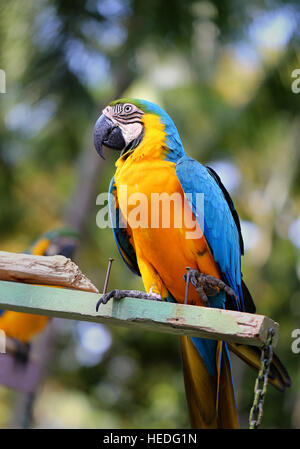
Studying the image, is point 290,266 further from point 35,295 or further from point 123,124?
point 35,295

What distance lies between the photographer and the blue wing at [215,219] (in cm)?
190

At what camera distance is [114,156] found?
→ 6988mm

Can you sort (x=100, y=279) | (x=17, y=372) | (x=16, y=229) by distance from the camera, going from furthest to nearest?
(x=100, y=279) < (x=16, y=229) < (x=17, y=372)

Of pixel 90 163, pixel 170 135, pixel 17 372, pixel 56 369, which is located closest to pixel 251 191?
pixel 90 163

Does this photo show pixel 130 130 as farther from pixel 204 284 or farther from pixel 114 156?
pixel 114 156

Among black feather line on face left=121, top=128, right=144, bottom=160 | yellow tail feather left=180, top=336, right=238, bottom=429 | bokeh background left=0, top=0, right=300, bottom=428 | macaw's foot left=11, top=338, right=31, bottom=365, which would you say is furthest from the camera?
bokeh background left=0, top=0, right=300, bottom=428

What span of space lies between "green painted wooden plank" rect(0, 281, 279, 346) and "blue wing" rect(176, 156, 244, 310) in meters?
0.47

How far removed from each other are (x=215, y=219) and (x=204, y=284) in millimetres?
279

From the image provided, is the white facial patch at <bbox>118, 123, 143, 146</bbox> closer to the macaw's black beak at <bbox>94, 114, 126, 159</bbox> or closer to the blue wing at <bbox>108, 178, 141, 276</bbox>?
the macaw's black beak at <bbox>94, 114, 126, 159</bbox>

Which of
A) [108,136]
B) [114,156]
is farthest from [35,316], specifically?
[114,156]

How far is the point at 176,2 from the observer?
5.65 meters

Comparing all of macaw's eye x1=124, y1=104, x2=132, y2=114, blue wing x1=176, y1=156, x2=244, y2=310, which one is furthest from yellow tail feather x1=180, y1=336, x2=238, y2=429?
macaw's eye x1=124, y1=104, x2=132, y2=114

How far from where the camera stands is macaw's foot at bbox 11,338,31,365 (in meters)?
3.52
